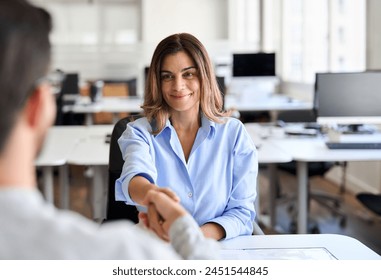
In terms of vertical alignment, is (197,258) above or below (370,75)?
below

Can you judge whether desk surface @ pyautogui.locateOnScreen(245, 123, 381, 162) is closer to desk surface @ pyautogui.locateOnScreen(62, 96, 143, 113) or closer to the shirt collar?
the shirt collar

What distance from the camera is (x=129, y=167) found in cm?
152

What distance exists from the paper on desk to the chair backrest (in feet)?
2.33

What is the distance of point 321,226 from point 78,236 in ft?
11.6

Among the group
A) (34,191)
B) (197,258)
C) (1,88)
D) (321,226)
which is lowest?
(321,226)

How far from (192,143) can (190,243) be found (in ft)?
3.21

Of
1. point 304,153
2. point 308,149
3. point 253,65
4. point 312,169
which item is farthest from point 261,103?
point 304,153

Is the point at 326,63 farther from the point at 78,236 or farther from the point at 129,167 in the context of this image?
the point at 78,236

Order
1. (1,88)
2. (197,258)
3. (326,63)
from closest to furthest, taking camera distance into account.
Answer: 1. (1,88)
2. (197,258)
3. (326,63)

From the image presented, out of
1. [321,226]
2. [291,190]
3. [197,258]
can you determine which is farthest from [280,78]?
[197,258]

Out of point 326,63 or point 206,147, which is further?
point 326,63

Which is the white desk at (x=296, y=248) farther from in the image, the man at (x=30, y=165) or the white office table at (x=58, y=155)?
the white office table at (x=58, y=155)

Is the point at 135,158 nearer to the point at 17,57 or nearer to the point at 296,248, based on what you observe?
the point at 296,248

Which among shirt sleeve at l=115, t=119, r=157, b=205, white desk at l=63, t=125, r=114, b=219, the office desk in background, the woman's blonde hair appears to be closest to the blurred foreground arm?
shirt sleeve at l=115, t=119, r=157, b=205
